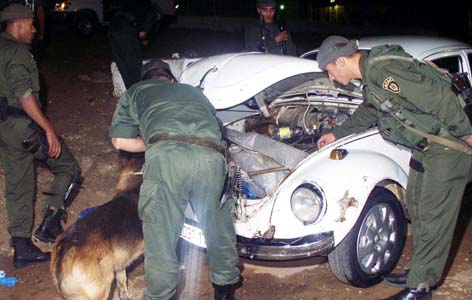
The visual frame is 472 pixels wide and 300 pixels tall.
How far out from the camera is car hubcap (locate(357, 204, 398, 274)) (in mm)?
4193

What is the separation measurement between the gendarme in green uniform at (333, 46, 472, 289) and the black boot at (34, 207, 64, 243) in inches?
116

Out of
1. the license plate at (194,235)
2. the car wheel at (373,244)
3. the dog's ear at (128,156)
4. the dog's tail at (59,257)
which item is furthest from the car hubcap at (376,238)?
the dog's tail at (59,257)

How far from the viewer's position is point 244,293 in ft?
14.4

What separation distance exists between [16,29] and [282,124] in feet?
8.43

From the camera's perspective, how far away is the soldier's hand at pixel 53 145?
468 cm

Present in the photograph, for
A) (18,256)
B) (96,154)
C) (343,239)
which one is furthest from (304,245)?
(96,154)

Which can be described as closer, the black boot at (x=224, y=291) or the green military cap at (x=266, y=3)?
the black boot at (x=224, y=291)

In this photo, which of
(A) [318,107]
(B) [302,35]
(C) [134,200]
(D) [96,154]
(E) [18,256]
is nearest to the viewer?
(C) [134,200]

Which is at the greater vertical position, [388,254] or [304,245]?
[304,245]

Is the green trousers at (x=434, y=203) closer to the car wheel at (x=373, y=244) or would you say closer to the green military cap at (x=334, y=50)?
the car wheel at (x=373, y=244)

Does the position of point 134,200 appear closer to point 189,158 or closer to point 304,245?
point 189,158

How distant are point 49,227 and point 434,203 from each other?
129 inches

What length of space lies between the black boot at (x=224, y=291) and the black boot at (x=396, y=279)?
1.31m

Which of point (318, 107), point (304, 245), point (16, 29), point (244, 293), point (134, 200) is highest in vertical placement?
point (16, 29)
